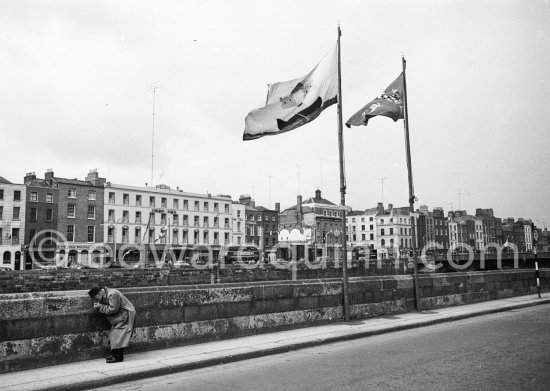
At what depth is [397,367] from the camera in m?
7.66

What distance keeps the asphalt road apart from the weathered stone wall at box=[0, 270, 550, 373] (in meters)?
1.53

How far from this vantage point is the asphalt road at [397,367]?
6652 mm

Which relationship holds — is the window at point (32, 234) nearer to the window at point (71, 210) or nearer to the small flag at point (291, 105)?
the window at point (71, 210)

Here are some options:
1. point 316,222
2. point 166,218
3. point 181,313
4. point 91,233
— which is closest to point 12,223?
point 91,233

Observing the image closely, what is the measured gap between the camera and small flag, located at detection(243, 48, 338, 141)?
12.7 m

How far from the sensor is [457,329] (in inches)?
468

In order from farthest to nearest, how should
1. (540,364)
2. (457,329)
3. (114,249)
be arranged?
(114,249)
(457,329)
(540,364)

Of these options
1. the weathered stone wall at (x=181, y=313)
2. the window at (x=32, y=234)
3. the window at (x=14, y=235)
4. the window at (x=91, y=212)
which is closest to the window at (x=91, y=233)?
the window at (x=91, y=212)

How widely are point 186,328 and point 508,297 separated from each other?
14.5 meters

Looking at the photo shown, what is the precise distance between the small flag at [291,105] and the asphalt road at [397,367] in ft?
18.1

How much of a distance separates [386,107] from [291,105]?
3.73 m

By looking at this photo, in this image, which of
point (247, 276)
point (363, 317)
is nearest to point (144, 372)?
point (363, 317)

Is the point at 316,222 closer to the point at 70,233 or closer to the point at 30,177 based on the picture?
the point at 70,233

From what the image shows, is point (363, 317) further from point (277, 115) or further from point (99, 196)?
point (99, 196)
